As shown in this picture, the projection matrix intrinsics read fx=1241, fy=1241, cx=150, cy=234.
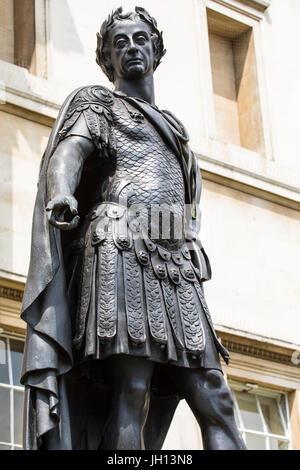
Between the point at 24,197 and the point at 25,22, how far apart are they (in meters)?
2.41

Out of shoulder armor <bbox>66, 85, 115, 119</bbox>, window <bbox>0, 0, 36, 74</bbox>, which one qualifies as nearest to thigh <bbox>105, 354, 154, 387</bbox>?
shoulder armor <bbox>66, 85, 115, 119</bbox>

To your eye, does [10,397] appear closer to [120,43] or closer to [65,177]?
[120,43]

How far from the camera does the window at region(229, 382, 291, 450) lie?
39.1 feet

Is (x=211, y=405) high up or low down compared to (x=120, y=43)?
down

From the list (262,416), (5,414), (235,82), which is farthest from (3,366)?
(235,82)

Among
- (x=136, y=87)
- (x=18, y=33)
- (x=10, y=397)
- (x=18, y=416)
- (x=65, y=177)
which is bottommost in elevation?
(x=65, y=177)

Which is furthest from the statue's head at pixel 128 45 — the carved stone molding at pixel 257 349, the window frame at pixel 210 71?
the window frame at pixel 210 71

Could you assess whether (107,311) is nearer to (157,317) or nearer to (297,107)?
(157,317)

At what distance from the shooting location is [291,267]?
13055 millimetres

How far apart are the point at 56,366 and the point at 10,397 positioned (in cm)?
479

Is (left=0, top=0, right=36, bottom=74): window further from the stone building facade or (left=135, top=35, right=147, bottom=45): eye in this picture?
(left=135, top=35, right=147, bottom=45): eye

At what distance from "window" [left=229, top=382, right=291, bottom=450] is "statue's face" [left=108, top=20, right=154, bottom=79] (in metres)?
5.82

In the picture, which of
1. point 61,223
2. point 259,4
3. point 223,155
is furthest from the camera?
point 259,4

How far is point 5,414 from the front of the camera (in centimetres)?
1030
